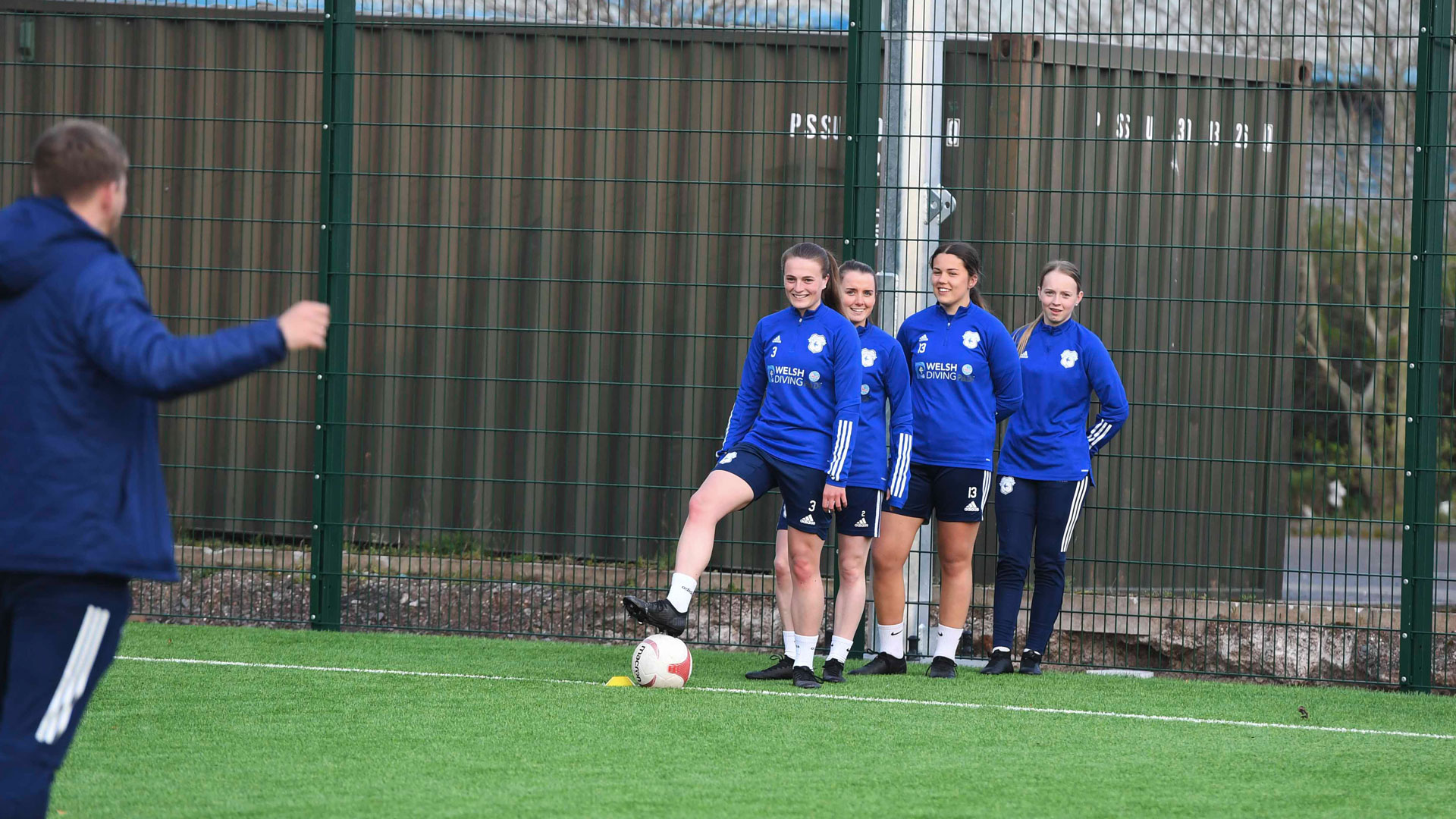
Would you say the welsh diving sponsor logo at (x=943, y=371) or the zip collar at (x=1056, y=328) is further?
the zip collar at (x=1056, y=328)

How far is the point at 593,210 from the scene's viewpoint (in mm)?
7934

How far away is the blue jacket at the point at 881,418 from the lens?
6012 mm

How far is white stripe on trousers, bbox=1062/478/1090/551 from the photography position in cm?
636

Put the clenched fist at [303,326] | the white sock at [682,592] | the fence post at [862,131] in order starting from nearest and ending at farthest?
the clenched fist at [303,326], the white sock at [682,592], the fence post at [862,131]

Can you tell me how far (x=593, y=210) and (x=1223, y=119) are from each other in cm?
332

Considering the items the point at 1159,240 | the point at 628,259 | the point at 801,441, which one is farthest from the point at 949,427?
the point at 628,259

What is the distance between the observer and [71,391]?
288cm

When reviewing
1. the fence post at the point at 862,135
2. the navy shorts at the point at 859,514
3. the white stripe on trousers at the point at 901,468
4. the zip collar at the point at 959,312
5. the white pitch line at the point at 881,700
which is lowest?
the white pitch line at the point at 881,700

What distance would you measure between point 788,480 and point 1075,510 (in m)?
1.38

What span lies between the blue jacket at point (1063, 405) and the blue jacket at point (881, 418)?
23.8 inches

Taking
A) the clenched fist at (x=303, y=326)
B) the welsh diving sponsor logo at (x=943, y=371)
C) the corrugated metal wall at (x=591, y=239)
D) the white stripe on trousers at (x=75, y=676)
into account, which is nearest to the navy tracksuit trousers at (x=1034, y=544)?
the welsh diving sponsor logo at (x=943, y=371)

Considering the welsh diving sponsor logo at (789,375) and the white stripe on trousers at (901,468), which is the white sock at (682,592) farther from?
the white stripe on trousers at (901,468)

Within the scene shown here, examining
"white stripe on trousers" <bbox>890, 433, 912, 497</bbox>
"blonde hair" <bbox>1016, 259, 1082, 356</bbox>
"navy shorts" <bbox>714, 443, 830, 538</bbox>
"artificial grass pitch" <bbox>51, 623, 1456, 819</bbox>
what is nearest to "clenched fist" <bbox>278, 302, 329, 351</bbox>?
"artificial grass pitch" <bbox>51, 623, 1456, 819</bbox>

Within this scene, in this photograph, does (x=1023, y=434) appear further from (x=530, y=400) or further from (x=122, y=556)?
(x=122, y=556)
